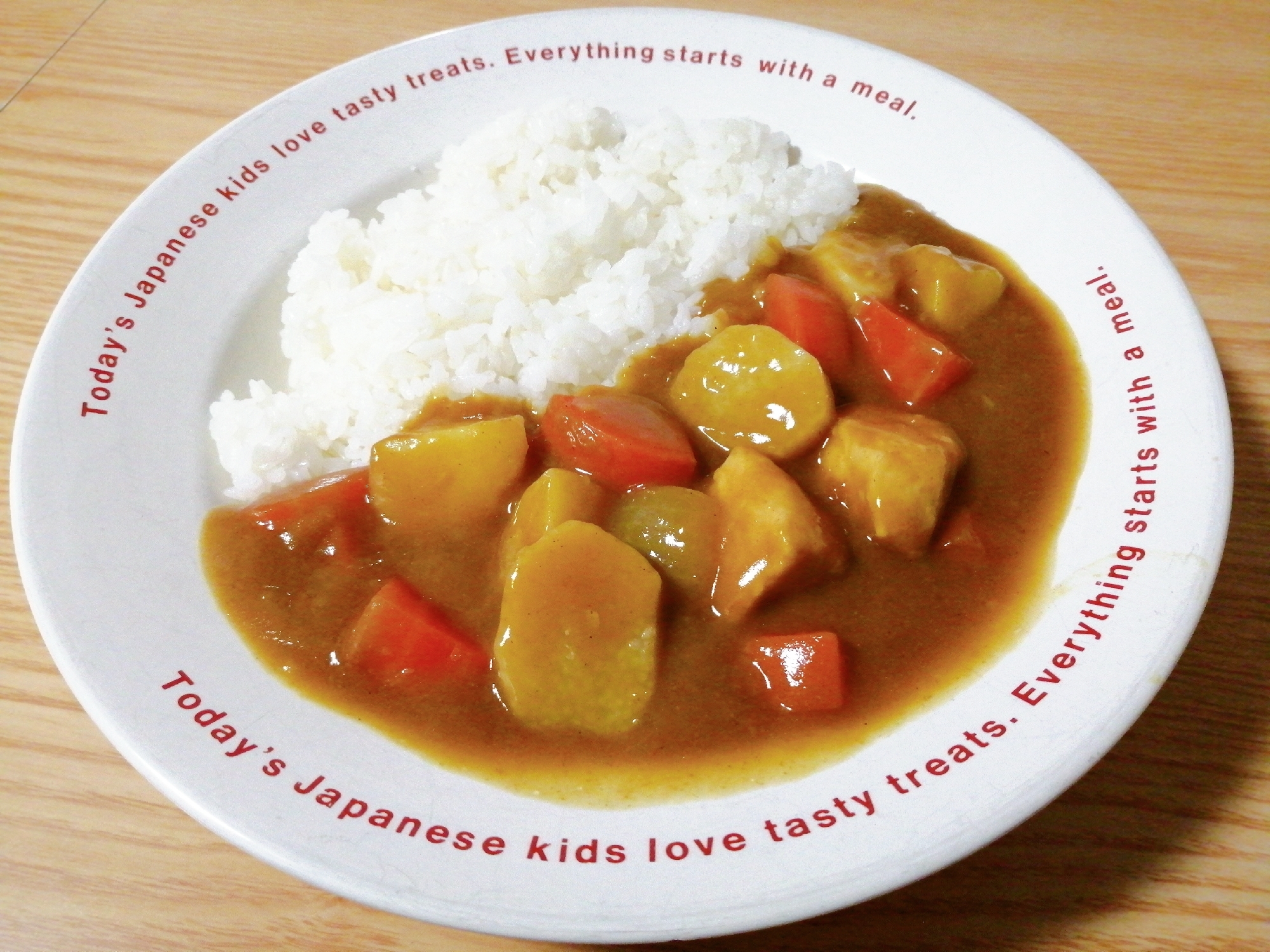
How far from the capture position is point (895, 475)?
1970 millimetres

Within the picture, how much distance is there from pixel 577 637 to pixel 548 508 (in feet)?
0.99

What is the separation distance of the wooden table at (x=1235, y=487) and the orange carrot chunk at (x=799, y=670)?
350 mm

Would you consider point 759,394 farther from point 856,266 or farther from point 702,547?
point 856,266

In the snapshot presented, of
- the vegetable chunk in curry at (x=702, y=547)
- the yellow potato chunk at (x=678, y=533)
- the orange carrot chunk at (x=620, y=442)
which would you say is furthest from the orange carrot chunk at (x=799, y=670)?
the orange carrot chunk at (x=620, y=442)

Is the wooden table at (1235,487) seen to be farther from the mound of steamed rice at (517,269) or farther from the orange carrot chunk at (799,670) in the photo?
the mound of steamed rice at (517,269)

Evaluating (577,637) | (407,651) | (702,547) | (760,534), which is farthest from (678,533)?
(407,651)

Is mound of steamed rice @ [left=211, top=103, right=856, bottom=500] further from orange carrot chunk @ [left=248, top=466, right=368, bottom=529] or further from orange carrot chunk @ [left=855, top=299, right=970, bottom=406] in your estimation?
orange carrot chunk @ [left=855, top=299, right=970, bottom=406]

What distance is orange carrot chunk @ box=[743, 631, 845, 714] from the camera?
1793 millimetres

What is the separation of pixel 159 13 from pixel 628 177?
206 centimetres

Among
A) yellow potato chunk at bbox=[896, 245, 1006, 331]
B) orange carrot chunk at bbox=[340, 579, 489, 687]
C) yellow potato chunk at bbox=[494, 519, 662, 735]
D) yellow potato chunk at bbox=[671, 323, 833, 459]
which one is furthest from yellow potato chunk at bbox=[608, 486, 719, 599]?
yellow potato chunk at bbox=[896, 245, 1006, 331]

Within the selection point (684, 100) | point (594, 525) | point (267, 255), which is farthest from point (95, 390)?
point (684, 100)

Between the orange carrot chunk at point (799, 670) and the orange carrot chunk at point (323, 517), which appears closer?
the orange carrot chunk at point (799, 670)

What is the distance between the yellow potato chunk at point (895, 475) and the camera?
1.97 meters

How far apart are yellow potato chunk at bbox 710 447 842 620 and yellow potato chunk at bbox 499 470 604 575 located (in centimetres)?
27
